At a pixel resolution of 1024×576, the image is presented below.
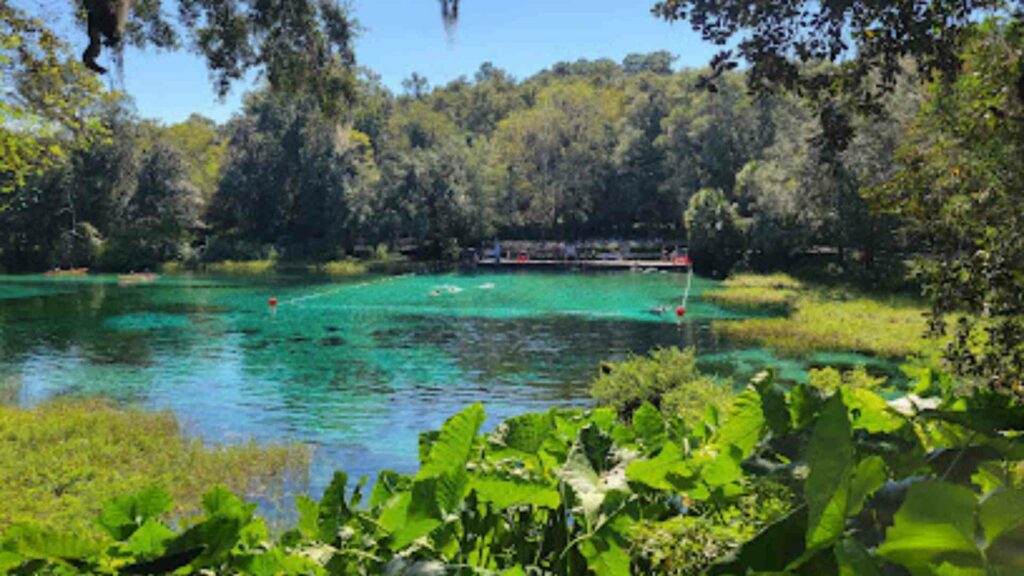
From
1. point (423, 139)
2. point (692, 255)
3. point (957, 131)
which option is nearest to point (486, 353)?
point (957, 131)

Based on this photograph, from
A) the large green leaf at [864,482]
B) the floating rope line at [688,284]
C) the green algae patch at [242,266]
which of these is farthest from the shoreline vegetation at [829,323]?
the green algae patch at [242,266]

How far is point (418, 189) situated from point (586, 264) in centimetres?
1437

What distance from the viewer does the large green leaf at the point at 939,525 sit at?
89 centimetres

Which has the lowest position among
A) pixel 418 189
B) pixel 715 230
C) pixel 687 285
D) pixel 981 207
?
pixel 687 285

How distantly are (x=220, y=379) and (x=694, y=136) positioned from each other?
5011 centimetres

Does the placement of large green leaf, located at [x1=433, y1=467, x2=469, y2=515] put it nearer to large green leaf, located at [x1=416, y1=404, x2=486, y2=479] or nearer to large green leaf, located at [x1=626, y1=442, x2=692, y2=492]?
large green leaf, located at [x1=416, y1=404, x2=486, y2=479]

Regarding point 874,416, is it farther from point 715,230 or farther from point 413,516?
point 715,230

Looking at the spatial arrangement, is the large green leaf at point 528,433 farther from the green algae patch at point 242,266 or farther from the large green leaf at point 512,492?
the green algae patch at point 242,266

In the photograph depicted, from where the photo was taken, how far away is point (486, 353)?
2575 cm

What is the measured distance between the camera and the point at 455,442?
1831mm

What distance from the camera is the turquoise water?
17391 millimetres

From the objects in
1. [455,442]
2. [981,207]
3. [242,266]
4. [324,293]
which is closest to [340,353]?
[324,293]

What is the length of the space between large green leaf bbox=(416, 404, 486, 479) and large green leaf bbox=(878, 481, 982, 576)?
39.9 inches

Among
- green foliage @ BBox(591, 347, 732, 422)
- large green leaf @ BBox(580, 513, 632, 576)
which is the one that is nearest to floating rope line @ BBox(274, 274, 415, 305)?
green foliage @ BBox(591, 347, 732, 422)
